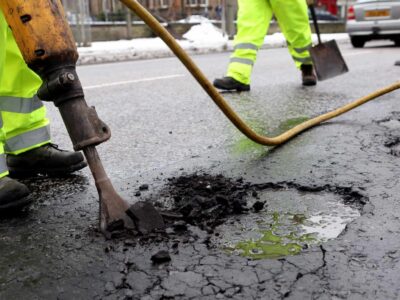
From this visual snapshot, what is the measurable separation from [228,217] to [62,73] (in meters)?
0.74

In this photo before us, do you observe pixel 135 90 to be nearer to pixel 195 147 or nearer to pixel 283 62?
pixel 195 147

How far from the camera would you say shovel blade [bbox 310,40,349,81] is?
4980mm

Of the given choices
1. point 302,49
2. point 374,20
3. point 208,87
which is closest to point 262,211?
point 208,87

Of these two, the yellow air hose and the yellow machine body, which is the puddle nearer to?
the yellow air hose

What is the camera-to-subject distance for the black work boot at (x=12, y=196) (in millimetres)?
1932

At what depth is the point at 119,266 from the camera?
1.51 metres

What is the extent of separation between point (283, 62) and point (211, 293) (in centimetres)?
727

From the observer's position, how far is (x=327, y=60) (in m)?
5.09

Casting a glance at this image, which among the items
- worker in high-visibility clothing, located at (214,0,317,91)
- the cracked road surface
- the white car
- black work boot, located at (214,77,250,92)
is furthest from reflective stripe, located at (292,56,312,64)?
the white car

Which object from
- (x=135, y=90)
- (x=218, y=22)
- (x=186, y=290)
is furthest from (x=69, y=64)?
(x=218, y=22)

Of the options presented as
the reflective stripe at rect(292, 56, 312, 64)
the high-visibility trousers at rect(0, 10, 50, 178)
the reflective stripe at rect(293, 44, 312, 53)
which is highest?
the high-visibility trousers at rect(0, 10, 50, 178)

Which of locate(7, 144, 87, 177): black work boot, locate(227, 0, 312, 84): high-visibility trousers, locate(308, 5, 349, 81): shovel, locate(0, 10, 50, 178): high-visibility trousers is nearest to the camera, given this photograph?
locate(0, 10, 50, 178): high-visibility trousers

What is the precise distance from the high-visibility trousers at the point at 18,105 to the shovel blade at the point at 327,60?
3.19 meters

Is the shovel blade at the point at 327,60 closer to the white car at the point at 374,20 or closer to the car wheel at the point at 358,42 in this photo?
the white car at the point at 374,20
